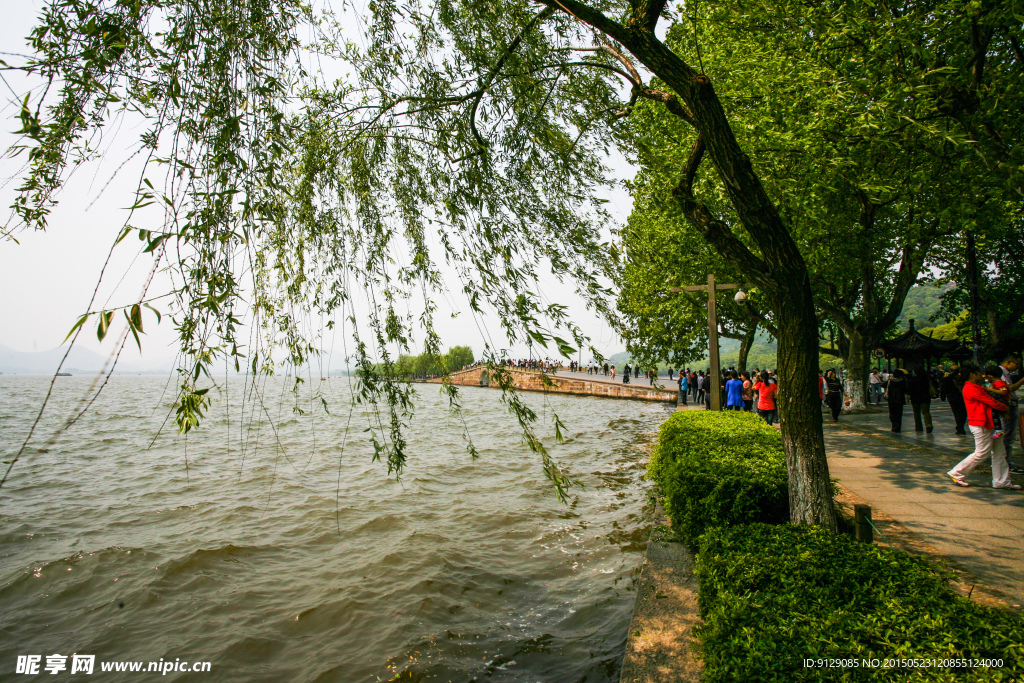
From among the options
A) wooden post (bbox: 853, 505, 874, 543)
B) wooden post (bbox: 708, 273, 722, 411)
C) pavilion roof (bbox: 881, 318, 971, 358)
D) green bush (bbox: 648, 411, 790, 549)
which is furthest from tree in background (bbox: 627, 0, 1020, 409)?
pavilion roof (bbox: 881, 318, 971, 358)

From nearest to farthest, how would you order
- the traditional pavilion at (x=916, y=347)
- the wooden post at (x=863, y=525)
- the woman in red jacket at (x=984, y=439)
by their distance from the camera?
1. the wooden post at (x=863, y=525)
2. the woman in red jacket at (x=984, y=439)
3. the traditional pavilion at (x=916, y=347)

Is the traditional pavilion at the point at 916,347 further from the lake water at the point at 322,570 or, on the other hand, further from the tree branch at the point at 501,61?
the tree branch at the point at 501,61

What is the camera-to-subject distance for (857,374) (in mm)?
21047

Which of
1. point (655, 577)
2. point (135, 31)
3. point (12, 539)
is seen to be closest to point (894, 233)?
point (655, 577)

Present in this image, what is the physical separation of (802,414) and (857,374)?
19.7 m

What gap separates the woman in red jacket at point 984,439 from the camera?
812cm

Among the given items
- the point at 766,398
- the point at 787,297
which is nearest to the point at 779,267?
the point at 787,297

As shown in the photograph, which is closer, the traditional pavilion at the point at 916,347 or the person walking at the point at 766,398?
the person walking at the point at 766,398

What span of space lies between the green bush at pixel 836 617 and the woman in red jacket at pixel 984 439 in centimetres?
640

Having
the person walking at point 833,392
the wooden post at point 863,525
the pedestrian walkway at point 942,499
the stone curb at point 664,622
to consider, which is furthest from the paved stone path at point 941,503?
the person walking at point 833,392

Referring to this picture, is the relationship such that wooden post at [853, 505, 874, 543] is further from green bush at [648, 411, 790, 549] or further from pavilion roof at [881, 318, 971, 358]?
pavilion roof at [881, 318, 971, 358]

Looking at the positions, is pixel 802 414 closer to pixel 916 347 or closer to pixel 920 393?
pixel 920 393

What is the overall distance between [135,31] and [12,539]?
32.2ft

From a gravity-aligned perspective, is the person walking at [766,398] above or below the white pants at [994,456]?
above
